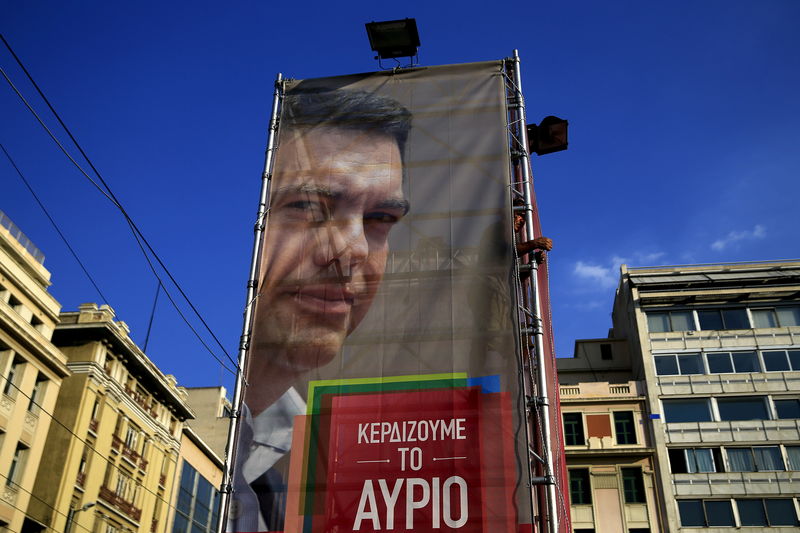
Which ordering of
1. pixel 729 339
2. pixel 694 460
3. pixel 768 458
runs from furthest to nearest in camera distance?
pixel 729 339 → pixel 694 460 → pixel 768 458

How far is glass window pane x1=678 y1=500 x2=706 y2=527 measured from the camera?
40.5m

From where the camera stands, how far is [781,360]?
44.8m

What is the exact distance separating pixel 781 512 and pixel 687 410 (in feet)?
22.0

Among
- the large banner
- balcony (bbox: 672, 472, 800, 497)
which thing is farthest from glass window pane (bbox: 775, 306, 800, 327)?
the large banner

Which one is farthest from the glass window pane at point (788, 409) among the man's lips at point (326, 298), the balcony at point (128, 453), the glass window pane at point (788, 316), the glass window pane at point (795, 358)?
the balcony at point (128, 453)

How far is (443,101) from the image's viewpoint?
1852cm

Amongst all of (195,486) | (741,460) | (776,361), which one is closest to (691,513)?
(741,460)

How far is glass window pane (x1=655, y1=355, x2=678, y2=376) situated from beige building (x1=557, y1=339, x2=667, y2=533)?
1.39 meters

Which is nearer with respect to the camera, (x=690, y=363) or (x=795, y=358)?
(x=795, y=358)

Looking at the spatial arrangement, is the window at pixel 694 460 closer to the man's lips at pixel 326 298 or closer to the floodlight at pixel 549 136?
the floodlight at pixel 549 136

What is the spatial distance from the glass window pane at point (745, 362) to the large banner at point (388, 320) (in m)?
32.7

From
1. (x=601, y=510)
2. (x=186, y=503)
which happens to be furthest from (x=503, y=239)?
(x=186, y=503)

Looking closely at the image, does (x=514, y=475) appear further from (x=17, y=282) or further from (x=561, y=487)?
(x=17, y=282)

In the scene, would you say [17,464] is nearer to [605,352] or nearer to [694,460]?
[605,352]
